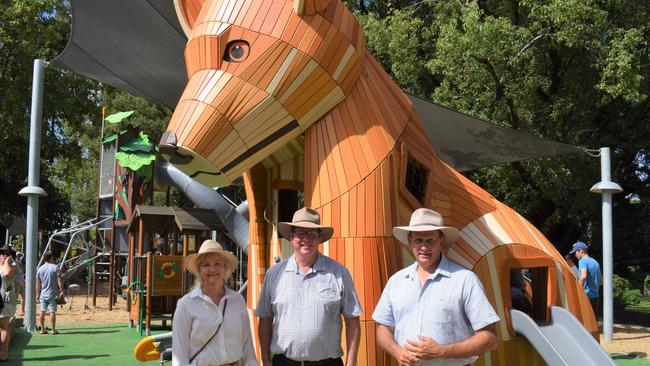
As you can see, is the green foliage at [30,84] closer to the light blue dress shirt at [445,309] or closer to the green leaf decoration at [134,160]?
the green leaf decoration at [134,160]

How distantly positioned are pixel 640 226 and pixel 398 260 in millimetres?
17063

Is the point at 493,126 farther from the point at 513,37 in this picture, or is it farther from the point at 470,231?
the point at 513,37

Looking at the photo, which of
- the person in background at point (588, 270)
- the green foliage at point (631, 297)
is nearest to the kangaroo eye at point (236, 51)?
the person in background at point (588, 270)

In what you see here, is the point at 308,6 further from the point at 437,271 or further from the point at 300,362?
the point at 300,362

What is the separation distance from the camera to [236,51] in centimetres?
405

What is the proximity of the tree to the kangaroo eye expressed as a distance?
8.81 meters

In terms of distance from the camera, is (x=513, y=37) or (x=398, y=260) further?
(x=513, y=37)

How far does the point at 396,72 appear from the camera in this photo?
13977 millimetres

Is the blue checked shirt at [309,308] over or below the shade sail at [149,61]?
below

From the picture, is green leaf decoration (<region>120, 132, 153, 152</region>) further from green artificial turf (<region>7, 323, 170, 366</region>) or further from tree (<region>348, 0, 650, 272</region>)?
tree (<region>348, 0, 650, 272</region>)

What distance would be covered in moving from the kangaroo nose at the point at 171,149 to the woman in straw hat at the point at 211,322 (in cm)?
96

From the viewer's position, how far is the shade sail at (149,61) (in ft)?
18.6

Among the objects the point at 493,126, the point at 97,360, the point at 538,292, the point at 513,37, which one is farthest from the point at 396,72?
the point at 538,292

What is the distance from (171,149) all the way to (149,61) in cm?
270
